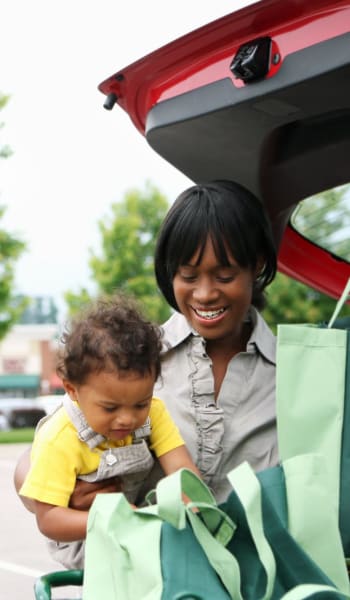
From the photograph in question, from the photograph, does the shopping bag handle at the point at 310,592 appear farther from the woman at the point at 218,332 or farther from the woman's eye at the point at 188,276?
the woman's eye at the point at 188,276

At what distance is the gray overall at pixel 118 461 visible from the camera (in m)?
2.01

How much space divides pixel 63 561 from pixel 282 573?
0.80 metres

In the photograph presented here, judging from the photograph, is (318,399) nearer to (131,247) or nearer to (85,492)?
(85,492)

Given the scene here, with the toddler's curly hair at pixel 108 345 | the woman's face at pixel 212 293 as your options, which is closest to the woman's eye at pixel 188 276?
the woman's face at pixel 212 293

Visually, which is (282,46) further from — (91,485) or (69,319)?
(91,485)

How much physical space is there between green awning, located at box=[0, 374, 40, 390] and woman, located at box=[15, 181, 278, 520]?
56765 millimetres

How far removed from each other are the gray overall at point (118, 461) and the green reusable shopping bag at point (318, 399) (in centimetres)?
40

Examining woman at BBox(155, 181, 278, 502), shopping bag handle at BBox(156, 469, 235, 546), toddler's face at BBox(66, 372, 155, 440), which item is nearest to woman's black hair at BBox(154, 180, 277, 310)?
woman at BBox(155, 181, 278, 502)

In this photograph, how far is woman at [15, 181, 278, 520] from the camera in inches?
84.0

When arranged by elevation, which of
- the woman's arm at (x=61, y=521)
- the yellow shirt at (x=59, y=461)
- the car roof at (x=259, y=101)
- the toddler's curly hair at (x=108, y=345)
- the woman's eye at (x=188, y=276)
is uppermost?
the car roof at (x=259, y=101)

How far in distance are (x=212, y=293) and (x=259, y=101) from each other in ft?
1.45

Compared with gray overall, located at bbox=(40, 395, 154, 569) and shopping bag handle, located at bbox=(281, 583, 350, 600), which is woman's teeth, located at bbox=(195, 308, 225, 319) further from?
shopping bag handle, located at bbox=(281, 583, 350, 600)

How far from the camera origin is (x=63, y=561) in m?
2.23

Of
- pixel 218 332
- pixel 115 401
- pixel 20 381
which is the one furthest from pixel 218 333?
pixel 20 381
